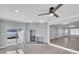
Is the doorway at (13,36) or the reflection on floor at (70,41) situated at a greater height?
the doorway at (13,36)

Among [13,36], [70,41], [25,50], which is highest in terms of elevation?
[13,36]

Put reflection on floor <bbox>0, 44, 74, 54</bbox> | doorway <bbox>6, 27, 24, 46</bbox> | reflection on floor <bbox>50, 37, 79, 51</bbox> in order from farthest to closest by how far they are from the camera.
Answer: reflection on floor <bbox>50, 37, 79, 51</bbox>, doorway <bbox>6, 27, 24, 46</bbox>, reflection on floor <bbox>0, 44, 74, 54</bbox>

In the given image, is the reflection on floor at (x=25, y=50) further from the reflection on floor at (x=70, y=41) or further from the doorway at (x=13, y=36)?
the reflection on floor at (x=70, y=41)

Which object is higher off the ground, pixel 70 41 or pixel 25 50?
pixel 70 41

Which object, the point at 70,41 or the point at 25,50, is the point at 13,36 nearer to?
the point at 25,50

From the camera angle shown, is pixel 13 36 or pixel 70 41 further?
pixel 70 41

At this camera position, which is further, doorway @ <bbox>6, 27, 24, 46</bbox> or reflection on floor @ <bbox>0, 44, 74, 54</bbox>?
doorway @ <bbox>6, 27, 24, 46</bbox>

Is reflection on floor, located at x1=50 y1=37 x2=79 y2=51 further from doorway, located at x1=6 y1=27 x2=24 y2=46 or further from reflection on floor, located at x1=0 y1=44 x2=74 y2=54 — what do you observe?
doorway, located at x1=6 y1=27 x2=24 y2=46

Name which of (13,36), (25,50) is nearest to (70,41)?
(25,50)

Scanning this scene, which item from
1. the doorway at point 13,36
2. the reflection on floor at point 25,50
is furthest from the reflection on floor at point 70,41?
the doorway at point 13,36

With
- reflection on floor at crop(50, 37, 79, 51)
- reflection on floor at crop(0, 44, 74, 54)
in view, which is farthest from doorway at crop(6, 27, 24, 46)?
reflection on floor at crop(50, 37, 79, 51)
